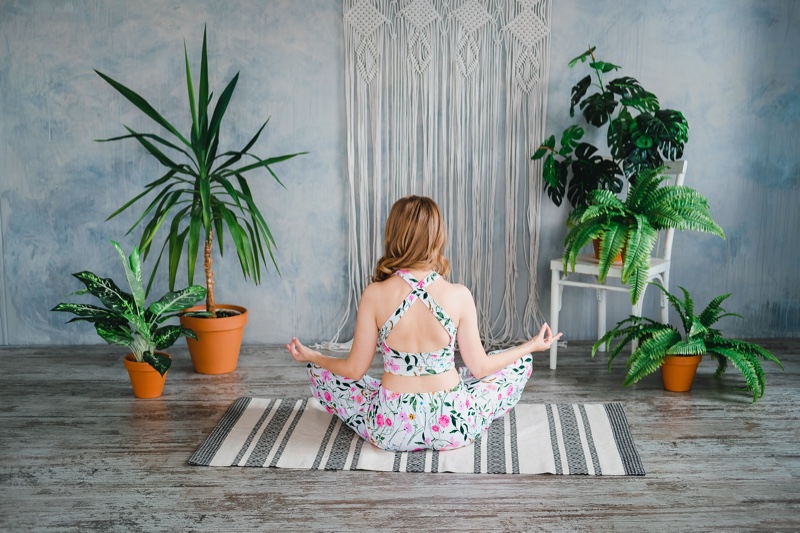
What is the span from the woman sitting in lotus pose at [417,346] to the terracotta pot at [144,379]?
2.79 ft

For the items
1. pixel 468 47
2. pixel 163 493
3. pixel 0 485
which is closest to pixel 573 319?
pixel 468 47

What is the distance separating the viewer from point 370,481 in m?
2.44

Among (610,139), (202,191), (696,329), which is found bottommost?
(696,329)

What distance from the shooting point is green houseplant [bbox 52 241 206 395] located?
308 centimetres

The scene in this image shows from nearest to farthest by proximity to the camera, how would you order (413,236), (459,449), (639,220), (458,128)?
(413,236) < (459,449) < (639,220) < (458,128)

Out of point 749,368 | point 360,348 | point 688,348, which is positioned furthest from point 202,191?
point 749,368

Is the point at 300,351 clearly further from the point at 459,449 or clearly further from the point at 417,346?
the point at 459,449

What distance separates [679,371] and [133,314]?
2.21 meters

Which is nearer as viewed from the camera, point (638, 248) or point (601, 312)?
point (638, 248)

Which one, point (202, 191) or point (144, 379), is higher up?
point (202, 191)

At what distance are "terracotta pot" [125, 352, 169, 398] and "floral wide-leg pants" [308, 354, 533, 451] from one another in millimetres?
782

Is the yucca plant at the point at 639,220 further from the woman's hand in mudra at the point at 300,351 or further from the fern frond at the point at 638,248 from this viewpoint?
the woman's hand in mudra at the point at 300,351

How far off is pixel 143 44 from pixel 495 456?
8.52ft

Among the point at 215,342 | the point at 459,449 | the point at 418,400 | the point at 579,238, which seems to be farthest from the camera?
the point at 215,342
